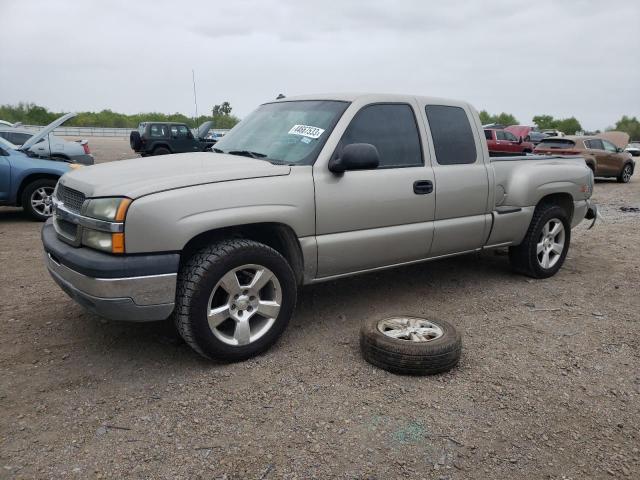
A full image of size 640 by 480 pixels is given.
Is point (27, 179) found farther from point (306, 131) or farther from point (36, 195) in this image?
point (306, 131)

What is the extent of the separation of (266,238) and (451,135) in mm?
1961

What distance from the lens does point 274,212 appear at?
340 centimetres

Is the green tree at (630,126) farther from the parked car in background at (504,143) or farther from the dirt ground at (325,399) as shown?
the dirt ground at (325,399)

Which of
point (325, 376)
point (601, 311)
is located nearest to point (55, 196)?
point (325, 376)

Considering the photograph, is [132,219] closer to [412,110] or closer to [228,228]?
[228,228]

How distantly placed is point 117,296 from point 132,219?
45cm

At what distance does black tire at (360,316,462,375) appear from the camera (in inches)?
128

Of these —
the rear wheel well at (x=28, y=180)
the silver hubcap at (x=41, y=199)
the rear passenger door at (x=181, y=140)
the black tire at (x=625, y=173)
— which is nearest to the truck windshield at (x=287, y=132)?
the rear wheel well at (x=28, y=180)

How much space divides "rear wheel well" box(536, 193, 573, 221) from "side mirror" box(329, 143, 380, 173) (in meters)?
2.69

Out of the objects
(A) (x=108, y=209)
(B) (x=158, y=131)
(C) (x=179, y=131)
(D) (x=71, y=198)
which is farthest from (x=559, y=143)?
(A) (x=108, y=209)

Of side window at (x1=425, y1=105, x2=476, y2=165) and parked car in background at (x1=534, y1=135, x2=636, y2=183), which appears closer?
side window at (x1=425, y1=105, x2=476, y2=165)

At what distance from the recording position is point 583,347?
12.4 feet

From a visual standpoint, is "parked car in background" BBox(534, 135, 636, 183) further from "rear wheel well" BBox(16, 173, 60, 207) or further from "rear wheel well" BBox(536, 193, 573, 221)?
"rear wheel well" BBox(16, 173, 60, 207)

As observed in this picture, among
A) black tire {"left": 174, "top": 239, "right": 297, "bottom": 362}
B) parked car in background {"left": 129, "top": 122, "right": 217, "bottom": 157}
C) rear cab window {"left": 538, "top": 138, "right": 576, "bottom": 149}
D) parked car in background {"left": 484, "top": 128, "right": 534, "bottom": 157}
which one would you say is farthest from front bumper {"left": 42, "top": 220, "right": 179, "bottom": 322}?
parked car in background {"left": 484, "top": 128, "right": 534, "bottom": 157}
